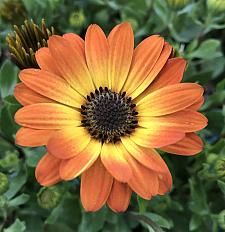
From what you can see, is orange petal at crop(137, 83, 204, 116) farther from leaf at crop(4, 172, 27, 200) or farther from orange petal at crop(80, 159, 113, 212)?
leaf at crop(4, 172, 27, 200)

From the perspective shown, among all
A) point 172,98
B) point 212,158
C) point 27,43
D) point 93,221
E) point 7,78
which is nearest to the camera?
point 172,98

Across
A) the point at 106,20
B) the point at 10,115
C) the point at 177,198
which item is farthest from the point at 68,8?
the point at 177,198

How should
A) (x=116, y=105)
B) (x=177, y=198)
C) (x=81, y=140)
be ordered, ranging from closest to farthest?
(x=81, y=140) → (x=116, y=105) → (x=177, y=198)

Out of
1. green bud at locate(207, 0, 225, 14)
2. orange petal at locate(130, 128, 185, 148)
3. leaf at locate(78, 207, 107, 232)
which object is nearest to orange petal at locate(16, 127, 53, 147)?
orange petal at locate(130, 128, 185, 148)

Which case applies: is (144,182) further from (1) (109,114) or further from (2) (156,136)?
(1) (109,114)

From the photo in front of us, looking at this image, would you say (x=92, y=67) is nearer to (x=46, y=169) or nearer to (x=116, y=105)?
(x=116, y=105)

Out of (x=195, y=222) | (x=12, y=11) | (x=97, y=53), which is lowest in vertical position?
(x=195, y=222)

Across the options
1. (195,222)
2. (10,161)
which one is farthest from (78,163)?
(195,222)
